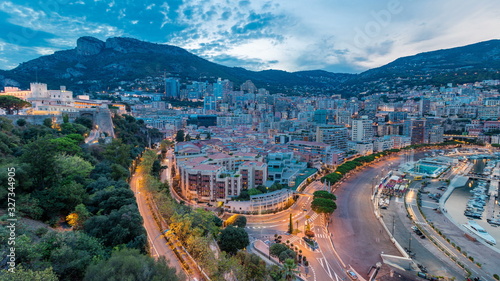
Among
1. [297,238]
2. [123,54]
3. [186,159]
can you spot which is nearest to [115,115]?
[186,159]

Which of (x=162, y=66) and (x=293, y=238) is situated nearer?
(x=293, y=238)

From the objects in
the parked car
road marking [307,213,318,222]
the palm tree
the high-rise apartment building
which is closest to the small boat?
road marking [307,213,318,222]

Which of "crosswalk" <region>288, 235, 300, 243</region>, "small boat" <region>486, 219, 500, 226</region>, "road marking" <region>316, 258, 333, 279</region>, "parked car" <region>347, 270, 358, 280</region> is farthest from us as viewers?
"small boat" <region>486, 219, 500, 226</region>

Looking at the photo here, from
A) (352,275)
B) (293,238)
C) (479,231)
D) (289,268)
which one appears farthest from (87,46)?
(479,231)

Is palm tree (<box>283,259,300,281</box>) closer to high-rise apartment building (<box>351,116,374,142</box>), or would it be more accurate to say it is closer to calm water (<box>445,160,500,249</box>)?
calm water (<box>445,160,500,249</box>)

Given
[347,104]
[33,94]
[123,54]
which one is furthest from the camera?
[123,54]

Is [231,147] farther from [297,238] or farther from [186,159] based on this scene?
[297,238]

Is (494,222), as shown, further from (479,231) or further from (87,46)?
(87,46)
